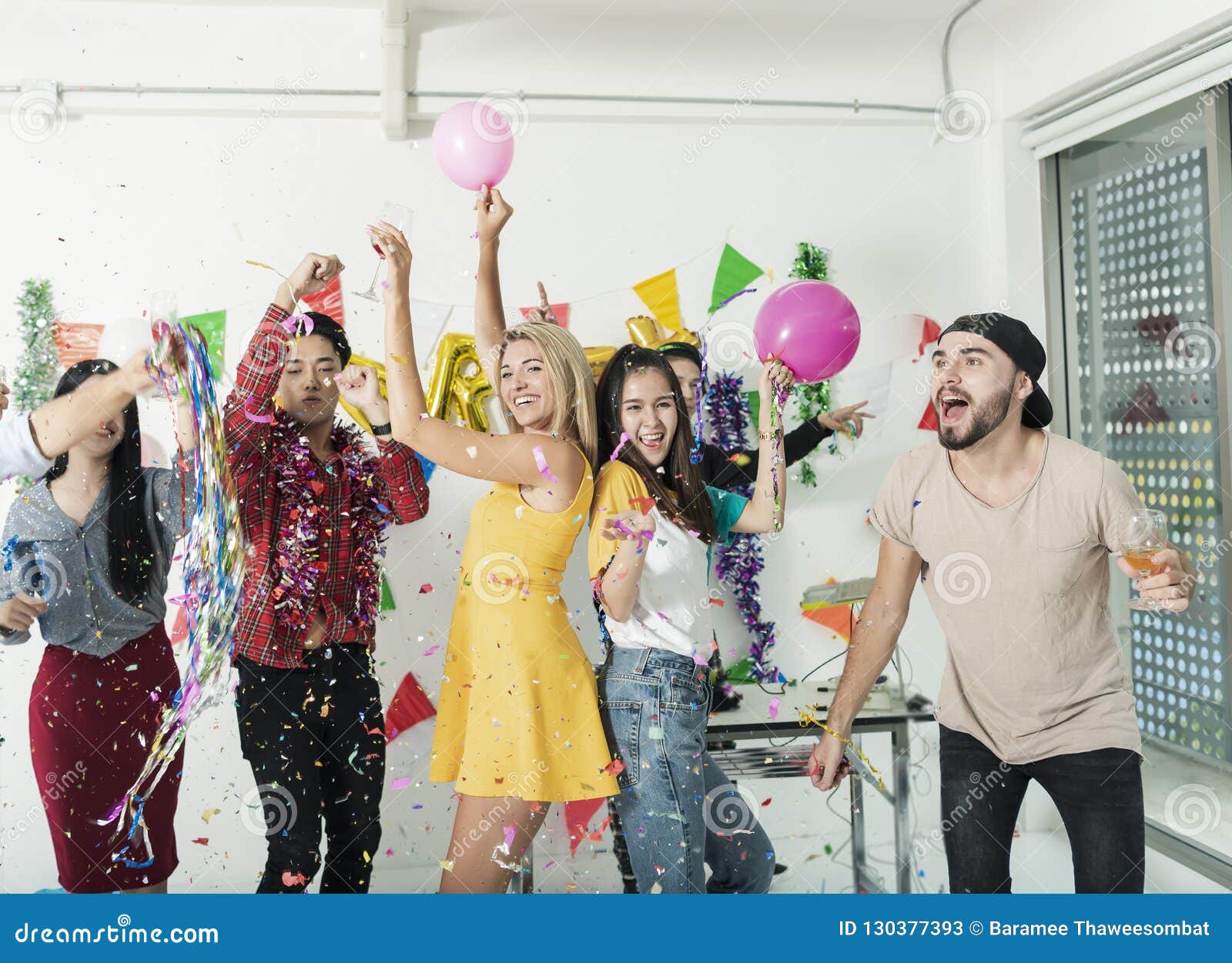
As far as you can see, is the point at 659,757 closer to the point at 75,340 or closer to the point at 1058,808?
the point at 1058,808

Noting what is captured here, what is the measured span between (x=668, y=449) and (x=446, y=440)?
1.54ft

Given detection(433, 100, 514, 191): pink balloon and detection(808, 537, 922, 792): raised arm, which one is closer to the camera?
detection(808, 537, 922, 792): raised arm

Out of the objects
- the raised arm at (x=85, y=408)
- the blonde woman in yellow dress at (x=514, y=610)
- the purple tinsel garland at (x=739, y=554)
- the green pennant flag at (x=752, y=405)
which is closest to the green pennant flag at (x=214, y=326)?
the raised arm at (x=85, y=408)

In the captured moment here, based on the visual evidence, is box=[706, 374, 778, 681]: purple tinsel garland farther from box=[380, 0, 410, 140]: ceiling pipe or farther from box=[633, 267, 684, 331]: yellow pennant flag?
box=[380, 0, 410, 140]: ceiling pipe

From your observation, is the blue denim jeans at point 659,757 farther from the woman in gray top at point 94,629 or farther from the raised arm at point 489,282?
the woman in gray top at point 94,629

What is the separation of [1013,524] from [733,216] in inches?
67.6

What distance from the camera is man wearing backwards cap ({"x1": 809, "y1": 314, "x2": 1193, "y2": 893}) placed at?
69.4 inches

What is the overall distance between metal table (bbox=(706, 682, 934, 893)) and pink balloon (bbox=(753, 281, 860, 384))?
852 mm

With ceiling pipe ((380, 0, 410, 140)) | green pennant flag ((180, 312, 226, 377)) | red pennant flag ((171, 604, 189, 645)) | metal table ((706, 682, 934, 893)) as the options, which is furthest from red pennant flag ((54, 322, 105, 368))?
metal table ((706, 682, 934, 893))

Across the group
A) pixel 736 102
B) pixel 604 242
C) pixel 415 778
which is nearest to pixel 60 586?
pixel 415 778

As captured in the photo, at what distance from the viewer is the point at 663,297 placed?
322cm
